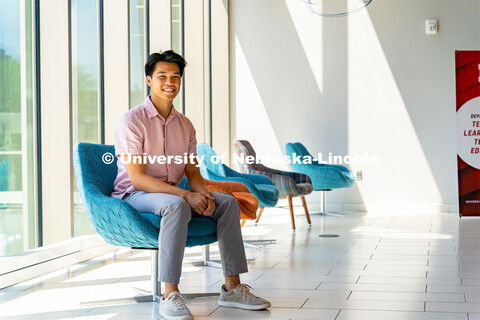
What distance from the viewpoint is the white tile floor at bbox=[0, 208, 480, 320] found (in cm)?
286

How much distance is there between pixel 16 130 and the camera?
3.55 metres

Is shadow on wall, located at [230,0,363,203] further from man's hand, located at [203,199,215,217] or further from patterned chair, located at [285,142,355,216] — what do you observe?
man's hand, located at [203,199,215,217]

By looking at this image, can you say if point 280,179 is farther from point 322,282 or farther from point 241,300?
point 241,300

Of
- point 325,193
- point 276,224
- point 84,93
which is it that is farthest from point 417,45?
point 84,93

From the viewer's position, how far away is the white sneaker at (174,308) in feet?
8.89

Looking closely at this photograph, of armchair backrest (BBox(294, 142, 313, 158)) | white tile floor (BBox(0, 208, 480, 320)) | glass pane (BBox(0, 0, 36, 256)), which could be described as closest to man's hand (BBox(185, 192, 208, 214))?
white tile floor (BBox(0, 208, 480, 320))

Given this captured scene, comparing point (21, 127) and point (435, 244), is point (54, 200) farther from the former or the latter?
point (435, 244)

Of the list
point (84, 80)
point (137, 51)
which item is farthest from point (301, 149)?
point (84, 80)

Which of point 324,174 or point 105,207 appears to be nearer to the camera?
point 105,207

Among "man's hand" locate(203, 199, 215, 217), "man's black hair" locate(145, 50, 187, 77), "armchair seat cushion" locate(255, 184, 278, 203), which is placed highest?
"man's black hair" locate(145, 50, 187, 77)

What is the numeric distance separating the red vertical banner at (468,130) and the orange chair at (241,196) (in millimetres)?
3613

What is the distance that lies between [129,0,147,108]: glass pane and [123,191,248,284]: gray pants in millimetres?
2475

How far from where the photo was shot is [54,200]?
398 centimetres

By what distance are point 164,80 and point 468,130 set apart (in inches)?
195
